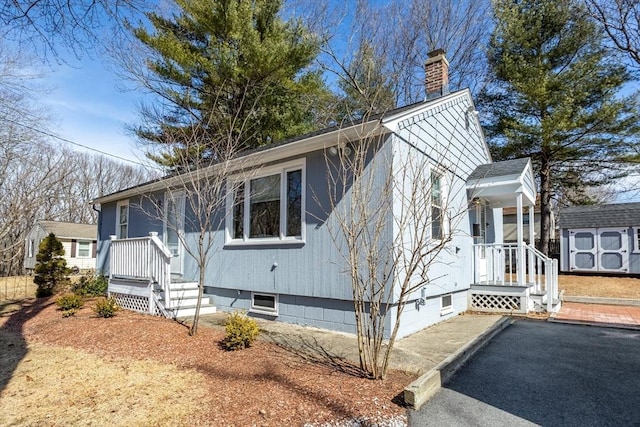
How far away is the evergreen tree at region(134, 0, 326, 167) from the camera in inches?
522

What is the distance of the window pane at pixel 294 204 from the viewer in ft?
22.4

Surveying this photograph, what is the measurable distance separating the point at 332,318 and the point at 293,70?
1091 centimetres

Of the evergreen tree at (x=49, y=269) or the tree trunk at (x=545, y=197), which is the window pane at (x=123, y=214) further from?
the tree trunk at (x=545, y=197)

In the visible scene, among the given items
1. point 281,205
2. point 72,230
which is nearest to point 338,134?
point 281,205

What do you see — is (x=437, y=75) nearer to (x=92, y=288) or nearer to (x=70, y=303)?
(x=70, y=303)

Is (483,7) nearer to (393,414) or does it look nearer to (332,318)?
(332,318)

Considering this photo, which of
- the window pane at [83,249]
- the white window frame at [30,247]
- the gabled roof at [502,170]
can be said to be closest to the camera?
the gabled roof at [502,170]

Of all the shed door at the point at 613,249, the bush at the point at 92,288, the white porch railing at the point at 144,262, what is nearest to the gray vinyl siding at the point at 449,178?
the white porch railing at the point at 144,262

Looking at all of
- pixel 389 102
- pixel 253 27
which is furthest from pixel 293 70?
pixel 389 102

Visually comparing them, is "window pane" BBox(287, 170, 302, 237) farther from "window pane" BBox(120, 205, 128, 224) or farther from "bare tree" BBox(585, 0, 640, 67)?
"bare tree" BBox(585, 0, 640, 67)

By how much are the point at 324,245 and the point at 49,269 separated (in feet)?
33.9

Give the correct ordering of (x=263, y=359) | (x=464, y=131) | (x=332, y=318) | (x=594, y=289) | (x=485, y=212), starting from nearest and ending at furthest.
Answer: (x=263, y=359) → (x=332, y=318) → (x=464, y=131) → (x=485, y=212) → (x=594, y=289)

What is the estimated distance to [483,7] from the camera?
17359 mm

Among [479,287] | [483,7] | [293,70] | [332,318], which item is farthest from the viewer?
[483,7]
